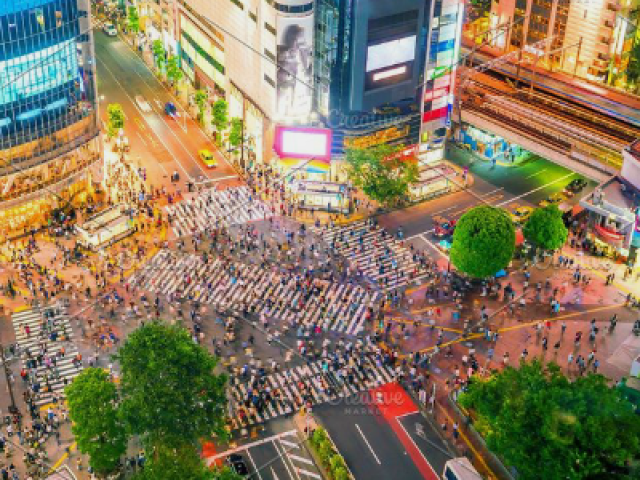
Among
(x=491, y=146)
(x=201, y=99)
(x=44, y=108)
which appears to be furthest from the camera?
(x=201, y=99)

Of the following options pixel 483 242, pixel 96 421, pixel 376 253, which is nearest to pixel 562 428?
pixel 483 242

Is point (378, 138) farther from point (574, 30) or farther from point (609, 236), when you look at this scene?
point (574, 30)

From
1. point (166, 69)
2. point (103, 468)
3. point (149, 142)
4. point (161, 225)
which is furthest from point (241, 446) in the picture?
point (166, 69)

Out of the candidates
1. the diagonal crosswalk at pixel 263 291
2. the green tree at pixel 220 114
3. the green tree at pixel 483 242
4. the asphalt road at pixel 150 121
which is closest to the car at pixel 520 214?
the green tree at pixel 483 242

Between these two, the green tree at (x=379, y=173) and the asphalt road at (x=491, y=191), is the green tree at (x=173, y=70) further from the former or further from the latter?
the asphalt road at (x=491, y=191)

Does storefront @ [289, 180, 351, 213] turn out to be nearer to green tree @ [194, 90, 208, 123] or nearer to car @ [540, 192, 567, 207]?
car @ [540, 192, 567, 207]

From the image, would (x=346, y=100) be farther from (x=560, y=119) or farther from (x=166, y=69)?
(x=166, y=69)
